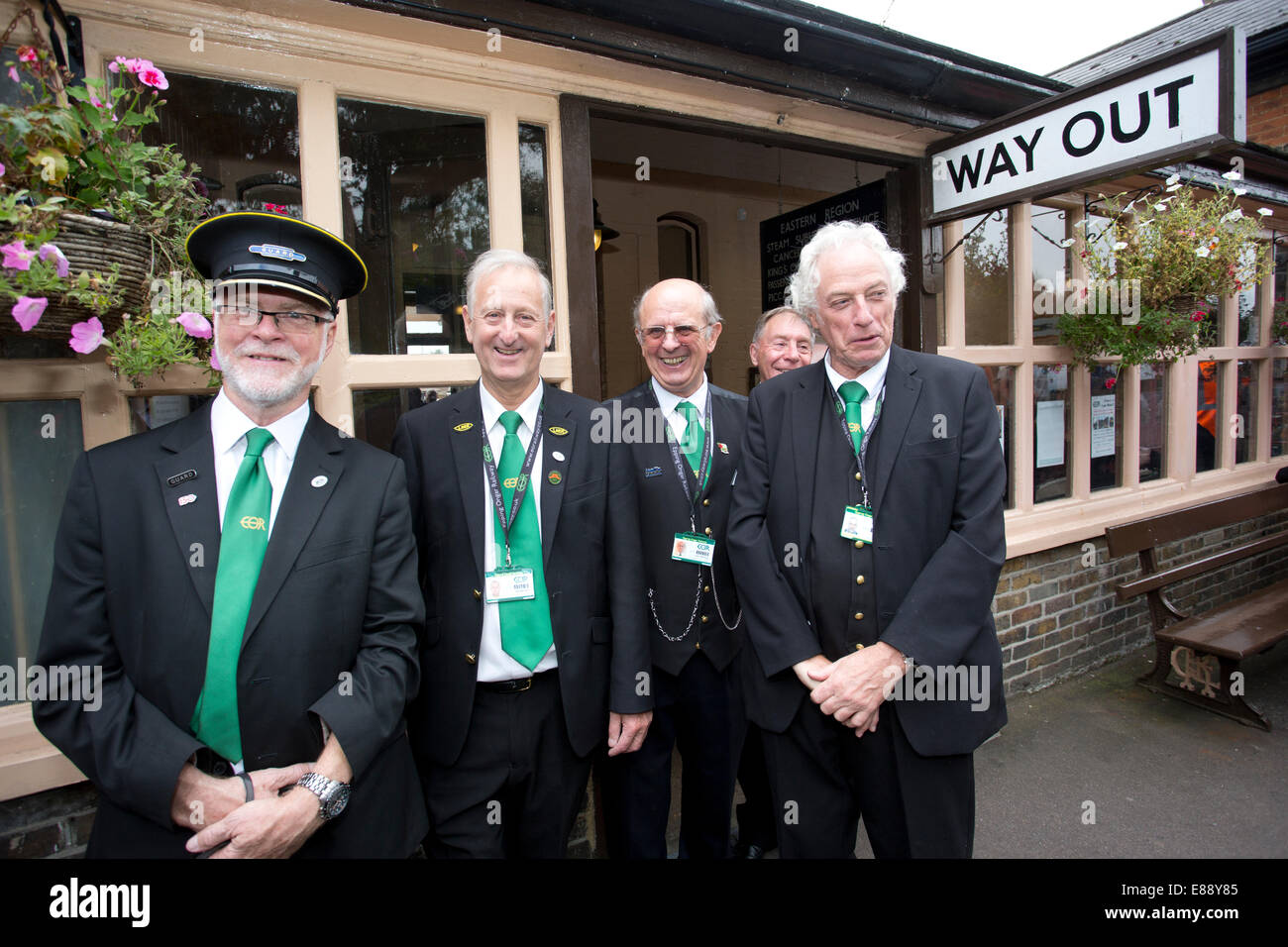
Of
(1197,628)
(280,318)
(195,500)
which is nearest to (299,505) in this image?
(195,500)

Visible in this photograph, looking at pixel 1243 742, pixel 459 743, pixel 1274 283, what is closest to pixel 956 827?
pixel 459 743

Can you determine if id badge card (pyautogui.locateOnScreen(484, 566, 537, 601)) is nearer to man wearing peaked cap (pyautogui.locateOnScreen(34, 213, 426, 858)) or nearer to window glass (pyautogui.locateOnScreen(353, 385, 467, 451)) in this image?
man wearing peaked cap (pyautogui.locateOnScreen(34, 213, 426, 858))

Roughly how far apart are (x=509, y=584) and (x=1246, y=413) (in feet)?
25.4

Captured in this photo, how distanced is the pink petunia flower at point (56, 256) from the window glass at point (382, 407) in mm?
1149

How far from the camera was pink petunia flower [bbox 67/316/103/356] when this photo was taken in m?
1.71

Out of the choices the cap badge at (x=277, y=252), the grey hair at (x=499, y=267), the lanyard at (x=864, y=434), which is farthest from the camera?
the grey hair at (x=499, y=267)

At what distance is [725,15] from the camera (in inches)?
112

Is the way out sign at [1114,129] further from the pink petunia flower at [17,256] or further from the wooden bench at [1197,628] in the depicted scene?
the pink petunia flower at [17,256]

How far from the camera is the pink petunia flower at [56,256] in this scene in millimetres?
1515

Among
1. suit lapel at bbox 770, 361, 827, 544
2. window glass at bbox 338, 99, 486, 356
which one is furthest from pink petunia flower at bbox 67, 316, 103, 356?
suit lapel at bbox 770, 361, 827, 544

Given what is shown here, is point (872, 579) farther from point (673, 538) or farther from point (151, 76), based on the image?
point (151, 76)

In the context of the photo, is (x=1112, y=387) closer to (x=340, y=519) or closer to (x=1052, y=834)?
(x=1052, y=834)

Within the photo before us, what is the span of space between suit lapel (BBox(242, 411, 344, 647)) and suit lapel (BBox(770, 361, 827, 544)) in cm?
131

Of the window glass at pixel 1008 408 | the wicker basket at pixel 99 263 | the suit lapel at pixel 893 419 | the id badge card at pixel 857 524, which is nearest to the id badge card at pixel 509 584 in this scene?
the id badge card at pixel 857 524
